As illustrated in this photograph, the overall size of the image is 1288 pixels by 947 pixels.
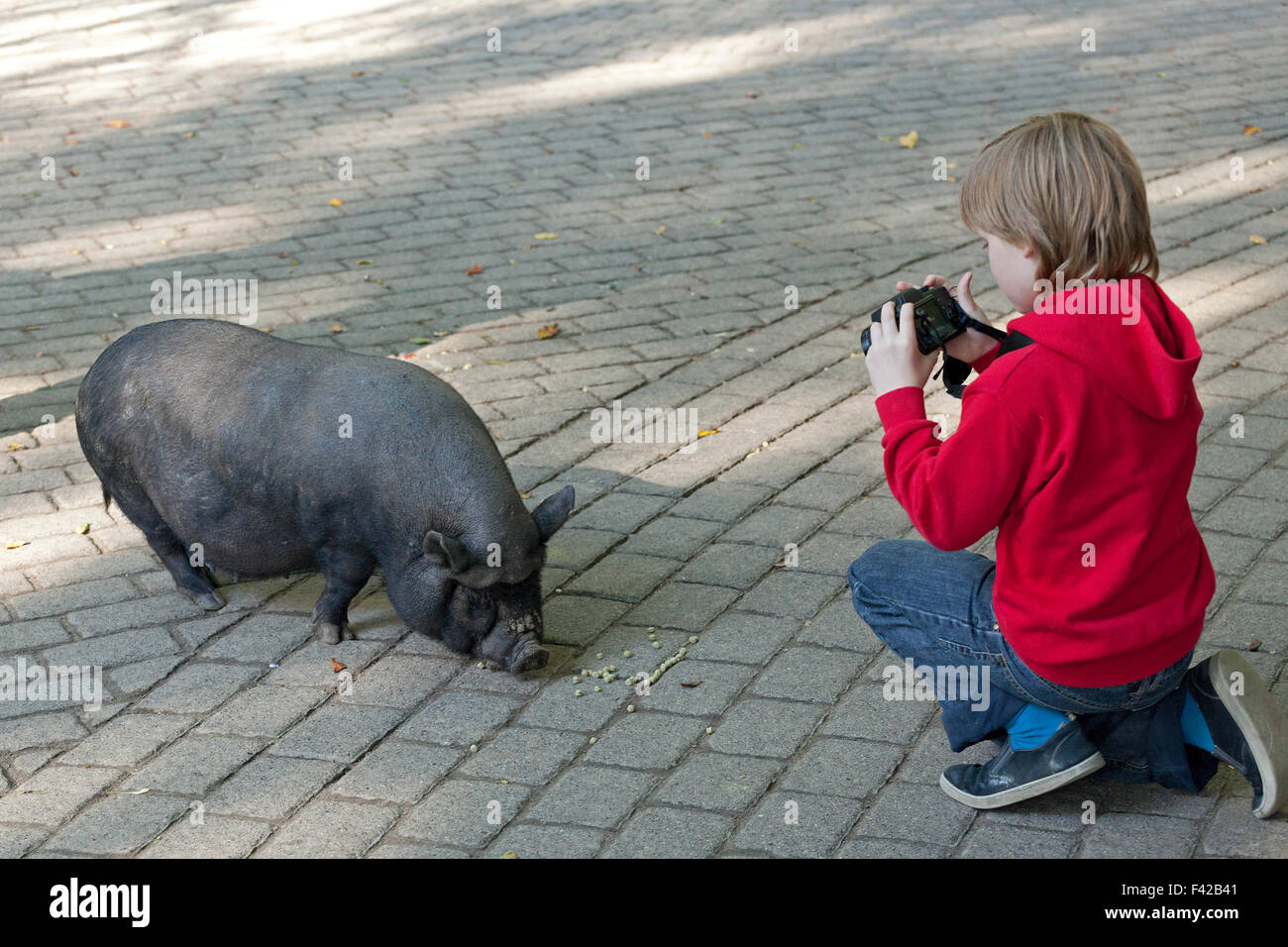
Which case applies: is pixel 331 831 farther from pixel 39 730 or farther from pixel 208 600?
pixel 208 600

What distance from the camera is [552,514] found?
4.58 metres

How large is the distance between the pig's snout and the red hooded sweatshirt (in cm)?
153

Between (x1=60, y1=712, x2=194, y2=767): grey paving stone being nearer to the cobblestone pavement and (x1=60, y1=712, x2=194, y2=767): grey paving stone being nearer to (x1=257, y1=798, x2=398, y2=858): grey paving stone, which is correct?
the cobblestone pavement

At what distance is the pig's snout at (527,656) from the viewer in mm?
4445

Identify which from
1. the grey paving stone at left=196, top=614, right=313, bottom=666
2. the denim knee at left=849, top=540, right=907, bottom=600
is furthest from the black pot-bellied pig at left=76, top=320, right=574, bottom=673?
the denim knee at left=849, top=540, right=907, bottom=600

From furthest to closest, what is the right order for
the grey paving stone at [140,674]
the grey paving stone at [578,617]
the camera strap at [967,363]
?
the grey paving stone at [578,617] < the grey paving stone at [140,674] < the camera strap at [967,363]

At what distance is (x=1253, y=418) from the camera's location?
606cm

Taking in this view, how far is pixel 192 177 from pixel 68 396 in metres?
3.71

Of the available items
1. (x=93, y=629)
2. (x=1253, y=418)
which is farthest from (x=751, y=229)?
(x=93, y=629)

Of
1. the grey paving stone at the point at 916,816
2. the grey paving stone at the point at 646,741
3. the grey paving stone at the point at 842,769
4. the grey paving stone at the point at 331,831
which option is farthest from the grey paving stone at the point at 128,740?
the grey paving stone at the point at 916,816

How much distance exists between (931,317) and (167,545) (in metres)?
3.03

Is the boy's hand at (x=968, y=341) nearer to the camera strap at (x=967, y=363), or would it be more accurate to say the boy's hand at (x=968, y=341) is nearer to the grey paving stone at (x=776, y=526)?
the camera strap at (x=967, y=363)

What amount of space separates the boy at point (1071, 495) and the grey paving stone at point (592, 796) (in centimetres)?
90
